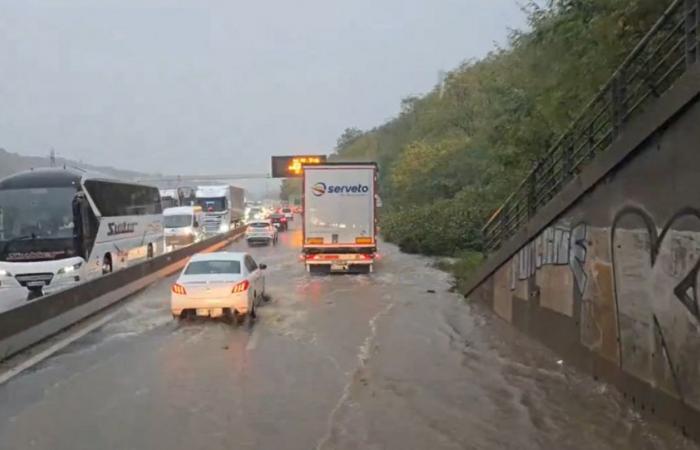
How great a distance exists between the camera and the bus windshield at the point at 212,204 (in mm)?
58562

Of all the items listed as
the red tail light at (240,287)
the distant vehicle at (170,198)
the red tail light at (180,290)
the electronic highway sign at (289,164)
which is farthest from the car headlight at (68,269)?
the distant vehicle at (170,198)

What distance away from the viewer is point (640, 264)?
27.2ft

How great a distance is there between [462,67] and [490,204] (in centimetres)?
3394

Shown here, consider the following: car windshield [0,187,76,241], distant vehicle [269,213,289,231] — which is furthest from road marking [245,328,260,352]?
Answer: distant vehicle [269,213,289,231]

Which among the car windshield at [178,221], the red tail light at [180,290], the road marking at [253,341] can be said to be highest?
the car windshield at [178,221]

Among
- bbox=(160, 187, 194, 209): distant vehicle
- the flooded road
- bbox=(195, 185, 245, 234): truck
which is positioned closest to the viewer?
the flooded road

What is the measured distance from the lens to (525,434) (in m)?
7.69

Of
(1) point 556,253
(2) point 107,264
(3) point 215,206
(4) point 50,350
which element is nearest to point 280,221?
(3) point 215,206

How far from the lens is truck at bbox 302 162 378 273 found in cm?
2656

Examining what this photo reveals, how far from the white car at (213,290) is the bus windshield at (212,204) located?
43184mm

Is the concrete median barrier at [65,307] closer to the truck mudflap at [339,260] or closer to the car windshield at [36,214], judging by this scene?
the car windshield at [36,214]

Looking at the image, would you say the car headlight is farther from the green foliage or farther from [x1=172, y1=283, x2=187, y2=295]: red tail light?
the green foliage

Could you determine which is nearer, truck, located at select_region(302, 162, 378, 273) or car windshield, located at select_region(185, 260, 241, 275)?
car windshield, located at select_region(185, 260, 241, 275)

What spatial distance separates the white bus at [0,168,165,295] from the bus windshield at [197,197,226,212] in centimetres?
3524
